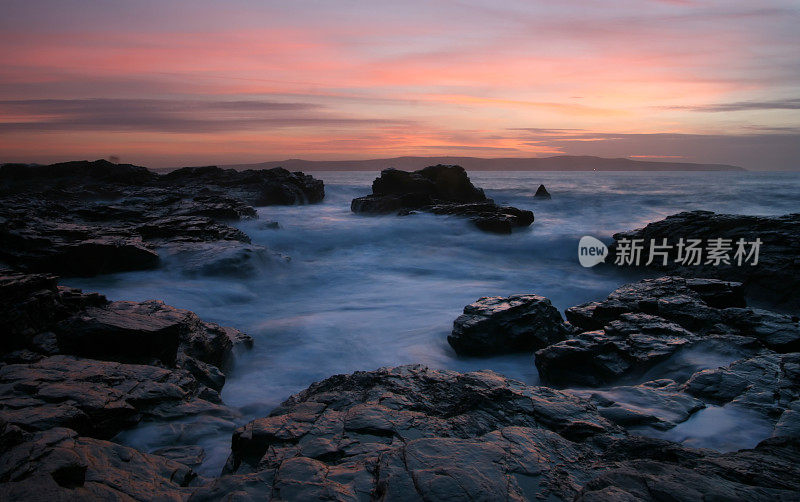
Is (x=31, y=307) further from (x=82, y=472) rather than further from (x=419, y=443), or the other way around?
(x=419, y=443)

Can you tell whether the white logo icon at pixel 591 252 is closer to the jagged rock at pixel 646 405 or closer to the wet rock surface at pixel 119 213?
the wet rock surface at pixel 119 213

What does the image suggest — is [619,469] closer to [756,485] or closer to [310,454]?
[756,485]

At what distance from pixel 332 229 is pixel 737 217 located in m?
14.7

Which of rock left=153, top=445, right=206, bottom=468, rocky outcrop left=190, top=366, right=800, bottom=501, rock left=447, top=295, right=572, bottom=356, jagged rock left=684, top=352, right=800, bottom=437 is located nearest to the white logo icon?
rock left=447, top=295, right=572, bottom=356

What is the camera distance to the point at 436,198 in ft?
88.2

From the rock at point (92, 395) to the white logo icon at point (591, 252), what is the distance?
1324 cm

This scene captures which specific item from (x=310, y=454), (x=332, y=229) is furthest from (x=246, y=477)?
(x=332, y=229)

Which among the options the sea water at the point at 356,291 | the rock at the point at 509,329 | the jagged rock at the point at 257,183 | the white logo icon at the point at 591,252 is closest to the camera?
the sea water at the point at 356,291

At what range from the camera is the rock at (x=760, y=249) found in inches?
357

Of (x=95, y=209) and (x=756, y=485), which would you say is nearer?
(x=756, y=485)

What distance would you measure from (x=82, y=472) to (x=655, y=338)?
A: 232 inches

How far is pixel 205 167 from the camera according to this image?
31969 millimetres

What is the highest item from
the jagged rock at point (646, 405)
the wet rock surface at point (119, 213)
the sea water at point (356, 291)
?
the wet rock surface at point (119, 213)

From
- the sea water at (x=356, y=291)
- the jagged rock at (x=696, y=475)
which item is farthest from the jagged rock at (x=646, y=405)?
the jagged rock at (x=696, y=475)
